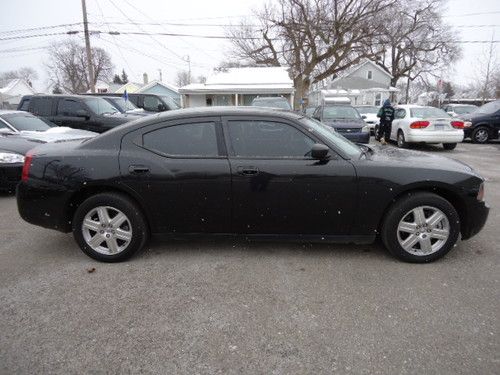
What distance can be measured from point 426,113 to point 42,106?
11832 mm

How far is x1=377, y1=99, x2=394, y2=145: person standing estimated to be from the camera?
13.3 meters

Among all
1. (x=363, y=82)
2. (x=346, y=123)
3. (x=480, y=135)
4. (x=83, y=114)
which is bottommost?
(x=480, y=135)

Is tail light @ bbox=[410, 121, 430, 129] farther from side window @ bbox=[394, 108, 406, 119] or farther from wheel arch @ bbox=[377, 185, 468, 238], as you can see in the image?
wheel arch @ bbox=[377, 185, 468, 238]

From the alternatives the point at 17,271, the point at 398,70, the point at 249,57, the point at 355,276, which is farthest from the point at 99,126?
the point at 398,70

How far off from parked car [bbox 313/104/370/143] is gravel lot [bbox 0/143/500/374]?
23.1 feet

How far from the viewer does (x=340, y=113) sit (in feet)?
40.5

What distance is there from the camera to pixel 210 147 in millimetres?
3641

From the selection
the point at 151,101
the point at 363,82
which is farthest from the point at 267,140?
the point at 363,82

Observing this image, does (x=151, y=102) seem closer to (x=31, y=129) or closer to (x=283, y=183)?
(x=31, y=129)

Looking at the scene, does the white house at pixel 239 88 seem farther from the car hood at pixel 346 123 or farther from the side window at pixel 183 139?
the side window at pixel 183 139

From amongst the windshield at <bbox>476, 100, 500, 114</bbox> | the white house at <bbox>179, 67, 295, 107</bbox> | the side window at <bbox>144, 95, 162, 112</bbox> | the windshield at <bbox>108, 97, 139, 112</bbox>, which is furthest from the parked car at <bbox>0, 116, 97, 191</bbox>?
the white house at <bbox>179, 67, 295, 107</bbox>

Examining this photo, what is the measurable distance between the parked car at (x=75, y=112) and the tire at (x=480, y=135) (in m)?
12.3

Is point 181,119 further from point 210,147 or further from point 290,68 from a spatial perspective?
point 290,68

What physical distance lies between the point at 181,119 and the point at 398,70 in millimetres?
54048
